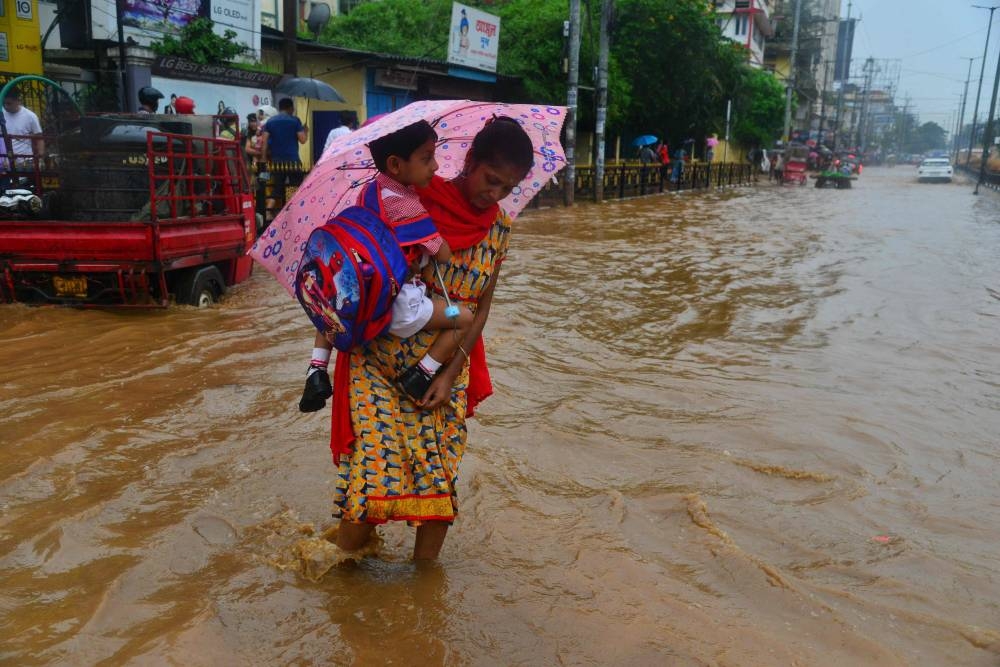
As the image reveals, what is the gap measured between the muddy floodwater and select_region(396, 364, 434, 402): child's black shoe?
83 centimetres

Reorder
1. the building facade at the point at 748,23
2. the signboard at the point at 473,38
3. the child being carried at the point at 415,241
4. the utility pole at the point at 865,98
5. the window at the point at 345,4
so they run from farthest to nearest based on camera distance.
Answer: the utility pole at the point at 865,98
the building facade at the point at 748,23
the window at the point at 345,4
the signboard at the point at 473,38
the child being carried at the point at 415,241

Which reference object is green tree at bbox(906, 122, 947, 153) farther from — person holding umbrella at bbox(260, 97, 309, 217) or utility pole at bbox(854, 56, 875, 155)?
person holding umbrella at bbox(260, 97, 309, 217)

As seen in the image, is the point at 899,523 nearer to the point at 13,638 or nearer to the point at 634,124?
the point at 13,638

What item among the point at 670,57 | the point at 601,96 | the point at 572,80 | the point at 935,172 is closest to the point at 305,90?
the point at 572,80

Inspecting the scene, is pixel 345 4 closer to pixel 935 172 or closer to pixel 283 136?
pixel 283 136

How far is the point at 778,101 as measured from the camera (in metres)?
44.6

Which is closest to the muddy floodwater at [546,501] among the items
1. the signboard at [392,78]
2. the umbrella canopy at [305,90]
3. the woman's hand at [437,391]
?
the woman's hand at [437,391]

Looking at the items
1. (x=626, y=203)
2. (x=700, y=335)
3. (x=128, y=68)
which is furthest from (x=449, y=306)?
(x=626, y=203)

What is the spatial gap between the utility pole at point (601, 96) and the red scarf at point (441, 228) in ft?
66.8

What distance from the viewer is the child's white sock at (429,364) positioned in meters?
2.56

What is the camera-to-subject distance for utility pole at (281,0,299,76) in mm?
15281

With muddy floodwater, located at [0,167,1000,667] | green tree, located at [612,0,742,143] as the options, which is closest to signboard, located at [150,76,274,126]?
muddy floodwater, located at [0,167,1000,667]

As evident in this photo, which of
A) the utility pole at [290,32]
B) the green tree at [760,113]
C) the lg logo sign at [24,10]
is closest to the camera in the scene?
the lg logo sign at [24,10]

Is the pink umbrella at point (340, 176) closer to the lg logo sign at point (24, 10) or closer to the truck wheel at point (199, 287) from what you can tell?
the truck wheel at point (199, 287)
